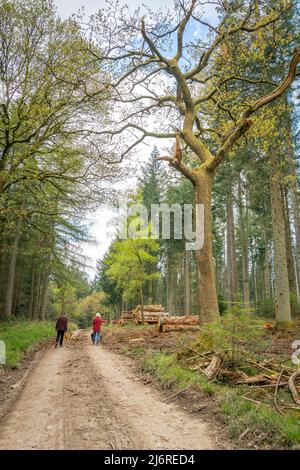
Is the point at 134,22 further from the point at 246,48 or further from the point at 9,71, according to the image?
the point at 9,71

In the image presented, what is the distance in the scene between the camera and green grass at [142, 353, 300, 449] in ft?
13.8

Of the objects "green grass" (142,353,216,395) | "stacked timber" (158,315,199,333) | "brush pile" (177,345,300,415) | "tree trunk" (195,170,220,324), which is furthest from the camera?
"stacked timber" (158,315,199,333)

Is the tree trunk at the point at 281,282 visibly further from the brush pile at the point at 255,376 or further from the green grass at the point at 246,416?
the green grass at the point at 246,416

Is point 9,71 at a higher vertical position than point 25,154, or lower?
higher

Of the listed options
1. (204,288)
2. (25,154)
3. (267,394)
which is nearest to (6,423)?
(267,394)

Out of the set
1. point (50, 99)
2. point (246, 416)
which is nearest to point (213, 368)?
point (246, 416)

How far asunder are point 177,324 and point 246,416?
1570 centimetres

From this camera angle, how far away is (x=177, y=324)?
66.1 ft

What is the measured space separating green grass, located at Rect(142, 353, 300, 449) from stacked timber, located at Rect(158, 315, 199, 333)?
39.1ft

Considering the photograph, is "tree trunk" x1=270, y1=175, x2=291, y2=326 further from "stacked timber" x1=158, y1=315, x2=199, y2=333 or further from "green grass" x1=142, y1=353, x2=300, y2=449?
"green grass" x1=142, y1=353, x2=300, y2=449

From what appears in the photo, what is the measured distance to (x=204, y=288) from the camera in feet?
29.8

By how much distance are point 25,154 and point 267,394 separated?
35.4 ft

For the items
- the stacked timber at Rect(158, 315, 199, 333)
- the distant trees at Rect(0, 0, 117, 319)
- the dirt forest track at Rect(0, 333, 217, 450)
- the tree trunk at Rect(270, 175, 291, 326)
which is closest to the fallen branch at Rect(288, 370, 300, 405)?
the dirt forest track at Rect(0, 333, 217, 450)

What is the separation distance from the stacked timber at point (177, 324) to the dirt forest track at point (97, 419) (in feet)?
34.8
